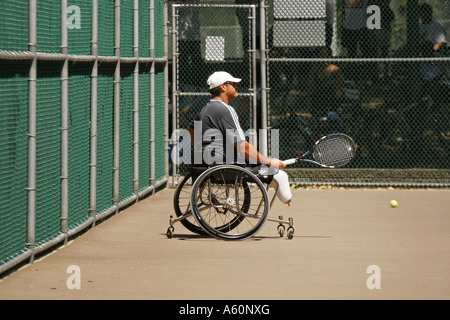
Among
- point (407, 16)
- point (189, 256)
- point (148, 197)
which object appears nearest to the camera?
point (189, 256)

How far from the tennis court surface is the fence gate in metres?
3.02

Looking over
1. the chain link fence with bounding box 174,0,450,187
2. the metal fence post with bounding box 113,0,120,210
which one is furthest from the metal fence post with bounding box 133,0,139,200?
the chain link fence with bounding box 174,0,450,187

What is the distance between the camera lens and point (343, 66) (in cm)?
1661

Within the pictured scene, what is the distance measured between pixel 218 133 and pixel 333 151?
1.19m

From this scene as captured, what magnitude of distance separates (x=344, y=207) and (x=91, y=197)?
347 centimetres

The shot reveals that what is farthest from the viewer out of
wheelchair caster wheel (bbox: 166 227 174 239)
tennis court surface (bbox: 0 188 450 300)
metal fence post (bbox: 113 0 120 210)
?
metal fence post (bbox: 113 0 120 210)

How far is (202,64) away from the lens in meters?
15.2

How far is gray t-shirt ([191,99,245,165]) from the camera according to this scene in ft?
30.3

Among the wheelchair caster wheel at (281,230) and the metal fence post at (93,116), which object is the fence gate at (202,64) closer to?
the metal fence post at (93,116)

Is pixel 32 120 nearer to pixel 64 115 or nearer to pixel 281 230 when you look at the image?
pixel 64 115

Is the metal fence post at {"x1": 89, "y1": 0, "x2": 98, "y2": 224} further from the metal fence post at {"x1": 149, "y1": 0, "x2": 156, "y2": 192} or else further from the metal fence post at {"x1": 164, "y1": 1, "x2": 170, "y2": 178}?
the metal fence post at {"x1": 164, "y1": 1, "x2": 170, "y2": 178}

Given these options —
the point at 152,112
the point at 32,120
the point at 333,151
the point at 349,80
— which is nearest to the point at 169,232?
the point at 333,151
